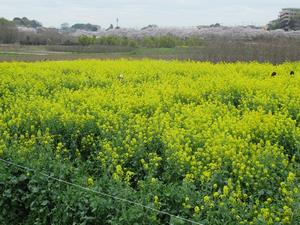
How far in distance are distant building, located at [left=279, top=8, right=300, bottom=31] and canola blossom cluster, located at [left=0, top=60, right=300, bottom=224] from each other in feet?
133

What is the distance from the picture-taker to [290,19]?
48.8 metres

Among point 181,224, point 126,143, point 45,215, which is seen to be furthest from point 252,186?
point 45,215

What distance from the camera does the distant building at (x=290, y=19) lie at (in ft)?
158

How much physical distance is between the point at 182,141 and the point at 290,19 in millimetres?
46190

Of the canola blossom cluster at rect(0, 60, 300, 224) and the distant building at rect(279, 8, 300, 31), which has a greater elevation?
the distant building at rect(279, 8, 300, 31)

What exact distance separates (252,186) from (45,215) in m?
2.06

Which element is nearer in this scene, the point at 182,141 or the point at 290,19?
the point at 182,141

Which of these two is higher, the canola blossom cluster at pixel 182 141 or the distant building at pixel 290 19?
the distant building at pixel 290 19

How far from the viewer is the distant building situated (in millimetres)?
48034

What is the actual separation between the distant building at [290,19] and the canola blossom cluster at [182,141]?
133ft

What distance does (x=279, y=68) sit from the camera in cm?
1216

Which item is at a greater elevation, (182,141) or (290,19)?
(290,19)

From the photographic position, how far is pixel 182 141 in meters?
5.63

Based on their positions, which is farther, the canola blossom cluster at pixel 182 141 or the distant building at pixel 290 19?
the distant building at pixel 290 19
